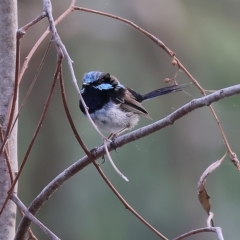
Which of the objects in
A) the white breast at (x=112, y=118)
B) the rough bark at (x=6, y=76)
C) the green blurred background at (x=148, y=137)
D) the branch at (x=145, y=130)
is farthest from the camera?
the green blurred background at (x=148, y=137)

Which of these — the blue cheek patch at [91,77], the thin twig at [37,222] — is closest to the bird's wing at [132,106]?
the blue cheek patch at [91,77]

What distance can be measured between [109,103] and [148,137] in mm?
705

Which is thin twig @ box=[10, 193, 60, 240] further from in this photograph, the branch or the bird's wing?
the bird's wing

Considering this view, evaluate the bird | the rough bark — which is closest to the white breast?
the bird

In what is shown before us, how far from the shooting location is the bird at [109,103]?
5.94 ft

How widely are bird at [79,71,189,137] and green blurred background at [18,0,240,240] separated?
380mm

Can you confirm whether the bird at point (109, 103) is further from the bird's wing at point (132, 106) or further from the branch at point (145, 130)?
the branch at point (145, 130)

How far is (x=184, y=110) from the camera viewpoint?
80 centimetres

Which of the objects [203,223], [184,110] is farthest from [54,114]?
[184,110]

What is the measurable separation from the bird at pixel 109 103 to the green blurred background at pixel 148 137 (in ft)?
1.25

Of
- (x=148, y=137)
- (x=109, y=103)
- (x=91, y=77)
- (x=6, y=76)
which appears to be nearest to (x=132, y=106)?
(x=109, y=103)

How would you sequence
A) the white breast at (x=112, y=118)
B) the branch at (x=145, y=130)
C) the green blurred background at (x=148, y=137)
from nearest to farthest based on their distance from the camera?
1. the branch at (x=145, y=130)
2. the white breast at (x=112, y=118)
3. the green blurred background at (x=148, y=137)

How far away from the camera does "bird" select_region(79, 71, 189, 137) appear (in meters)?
1.81

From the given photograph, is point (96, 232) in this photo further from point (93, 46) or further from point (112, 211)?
point (93, 46)
